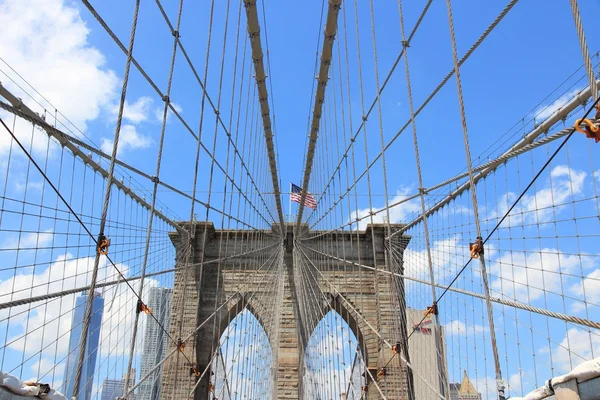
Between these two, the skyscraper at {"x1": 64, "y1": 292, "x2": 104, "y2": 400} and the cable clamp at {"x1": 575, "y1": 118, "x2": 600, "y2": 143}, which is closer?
the cable clamp at {"x1": 575, "y1": 118, "x2": 600, "y2": 143}

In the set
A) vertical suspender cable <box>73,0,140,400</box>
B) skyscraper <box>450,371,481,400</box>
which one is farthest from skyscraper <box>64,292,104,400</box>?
skyscraper <box>450,371,481,400</box>

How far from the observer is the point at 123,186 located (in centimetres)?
750

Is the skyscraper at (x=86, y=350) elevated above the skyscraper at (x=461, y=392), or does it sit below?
above

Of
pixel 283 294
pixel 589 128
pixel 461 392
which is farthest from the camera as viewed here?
pixel 461 392

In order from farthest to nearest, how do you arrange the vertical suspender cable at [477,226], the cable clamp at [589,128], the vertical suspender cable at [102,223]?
1. the vertical suspender cable at [102,223]
2. the vertical suspender cable at [477,226]
3. the cable clamp at [589,128]

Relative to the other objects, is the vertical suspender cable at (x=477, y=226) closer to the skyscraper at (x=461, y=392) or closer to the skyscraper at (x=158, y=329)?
the skyscraper at (x=461, y=392)

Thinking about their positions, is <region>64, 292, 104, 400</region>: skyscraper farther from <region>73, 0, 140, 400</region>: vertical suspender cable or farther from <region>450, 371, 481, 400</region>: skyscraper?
<region>450, 371, 481, 400</region>: skyscraper

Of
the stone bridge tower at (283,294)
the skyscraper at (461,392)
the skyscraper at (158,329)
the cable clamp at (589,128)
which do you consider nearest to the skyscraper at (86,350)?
the skyscraper at (158,329)

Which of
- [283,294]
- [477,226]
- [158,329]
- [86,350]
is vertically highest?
[283,294]

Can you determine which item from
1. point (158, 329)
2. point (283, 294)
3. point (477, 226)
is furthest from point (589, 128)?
point (283, 294)

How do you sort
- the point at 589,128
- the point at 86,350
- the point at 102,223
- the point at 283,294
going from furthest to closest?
the point at 283,294 < the point at 86,350 < the point at 102,223 < the point at 589,128

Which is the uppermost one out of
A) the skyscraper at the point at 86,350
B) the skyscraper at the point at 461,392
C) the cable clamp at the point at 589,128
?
the cable clamp at the point at 589,128

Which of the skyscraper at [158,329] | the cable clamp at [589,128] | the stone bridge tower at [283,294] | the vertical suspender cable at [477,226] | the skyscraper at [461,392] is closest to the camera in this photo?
the cable clamp at [589,128]

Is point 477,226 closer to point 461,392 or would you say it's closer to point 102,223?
point 102,223
